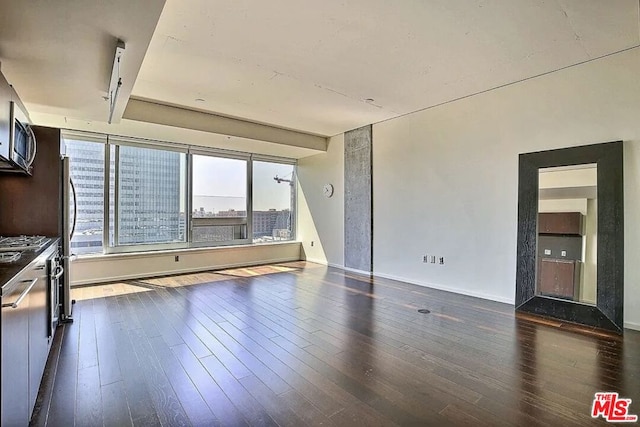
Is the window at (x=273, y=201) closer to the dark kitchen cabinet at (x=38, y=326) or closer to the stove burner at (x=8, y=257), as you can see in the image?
the dark kitchen cabinet at (x=38, y=326)

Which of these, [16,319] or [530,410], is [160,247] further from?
[530,410]

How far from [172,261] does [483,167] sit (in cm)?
540

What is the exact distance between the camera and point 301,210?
7.85 meters

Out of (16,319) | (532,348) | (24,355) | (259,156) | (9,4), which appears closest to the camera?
(16,319)

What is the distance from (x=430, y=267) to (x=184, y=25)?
14.5 feet

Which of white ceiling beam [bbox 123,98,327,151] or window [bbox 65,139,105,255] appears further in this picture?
window [bbox 65,139,105,255]

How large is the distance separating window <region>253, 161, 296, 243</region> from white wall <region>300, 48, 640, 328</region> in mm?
2686

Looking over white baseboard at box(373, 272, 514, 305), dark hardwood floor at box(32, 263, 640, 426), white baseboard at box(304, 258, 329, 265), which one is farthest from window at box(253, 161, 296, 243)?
dark hardwood floor at box(32, 263, 640, 426)

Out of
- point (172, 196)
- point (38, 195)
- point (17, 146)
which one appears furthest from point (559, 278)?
point (172, 196)

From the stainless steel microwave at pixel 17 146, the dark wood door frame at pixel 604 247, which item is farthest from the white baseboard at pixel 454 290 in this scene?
the stainless steel microwave at pixel 17 146

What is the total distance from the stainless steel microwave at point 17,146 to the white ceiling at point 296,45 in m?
0.40

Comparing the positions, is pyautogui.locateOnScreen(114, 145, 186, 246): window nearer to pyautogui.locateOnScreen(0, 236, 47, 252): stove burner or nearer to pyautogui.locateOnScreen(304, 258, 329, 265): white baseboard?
pyautogui.locateOnScreen(304, 258, 329, 265): white baseboard

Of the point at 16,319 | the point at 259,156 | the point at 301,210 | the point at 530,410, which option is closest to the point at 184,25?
the point at 16,319

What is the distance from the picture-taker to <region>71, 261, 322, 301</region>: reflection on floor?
4645mm
